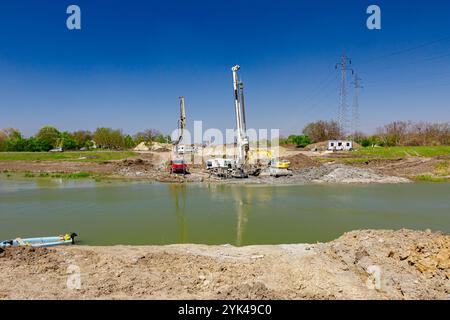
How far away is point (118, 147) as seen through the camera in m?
69.2

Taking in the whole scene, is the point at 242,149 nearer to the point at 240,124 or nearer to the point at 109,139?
the point at 240,124

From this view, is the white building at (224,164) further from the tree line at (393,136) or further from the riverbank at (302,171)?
the tree line at (393,136)

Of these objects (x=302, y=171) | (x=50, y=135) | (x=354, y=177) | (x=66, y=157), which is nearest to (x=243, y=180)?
(x=302, y=171)

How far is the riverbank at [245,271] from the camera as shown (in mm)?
5148

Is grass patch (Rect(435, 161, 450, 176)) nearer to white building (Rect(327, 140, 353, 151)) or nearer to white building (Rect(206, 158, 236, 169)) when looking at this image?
white building (Rect(206, 158, 236, 169))

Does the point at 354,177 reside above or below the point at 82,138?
below

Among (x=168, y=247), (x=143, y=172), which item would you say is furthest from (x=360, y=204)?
(x=143, y=172)

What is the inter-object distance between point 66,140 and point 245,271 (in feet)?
234

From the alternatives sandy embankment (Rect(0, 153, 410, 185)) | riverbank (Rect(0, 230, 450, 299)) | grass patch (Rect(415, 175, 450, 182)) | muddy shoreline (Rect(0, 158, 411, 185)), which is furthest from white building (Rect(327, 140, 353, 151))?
riverbank (Rect(0, 230, 450, 299))

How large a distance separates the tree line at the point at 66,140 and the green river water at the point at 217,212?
156 ft

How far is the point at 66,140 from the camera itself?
66375 millimetres

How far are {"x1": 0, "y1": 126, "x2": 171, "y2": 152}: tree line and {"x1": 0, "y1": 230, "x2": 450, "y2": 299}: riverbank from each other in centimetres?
6369

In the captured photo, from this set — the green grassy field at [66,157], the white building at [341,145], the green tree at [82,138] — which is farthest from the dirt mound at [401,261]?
the green tree at [82,138]
